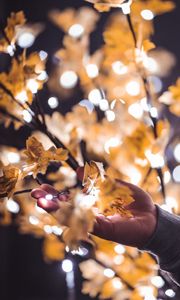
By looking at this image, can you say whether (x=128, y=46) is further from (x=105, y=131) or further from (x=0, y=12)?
(x=0, y=12)

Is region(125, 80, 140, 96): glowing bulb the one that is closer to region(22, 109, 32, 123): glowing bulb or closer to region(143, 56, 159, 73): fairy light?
region(143, 56, 159, 73): fairy light

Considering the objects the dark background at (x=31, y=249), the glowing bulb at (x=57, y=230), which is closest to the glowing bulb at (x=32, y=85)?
the glowing bulb at (x=57, y=230)

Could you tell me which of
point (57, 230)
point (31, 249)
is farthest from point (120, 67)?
point (31, 249)

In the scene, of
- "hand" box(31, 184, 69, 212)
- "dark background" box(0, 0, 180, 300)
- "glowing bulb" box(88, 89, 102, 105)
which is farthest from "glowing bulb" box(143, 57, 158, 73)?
"dark background" box(0, 0, 180, 300)

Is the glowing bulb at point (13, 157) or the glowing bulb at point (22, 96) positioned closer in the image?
the glowing bulb at point (22, 96)

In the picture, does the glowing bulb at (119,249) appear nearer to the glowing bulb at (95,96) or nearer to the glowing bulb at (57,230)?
the glowing bulb at (57,230)

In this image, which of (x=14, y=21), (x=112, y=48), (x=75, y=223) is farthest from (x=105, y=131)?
(x=75, y=223)

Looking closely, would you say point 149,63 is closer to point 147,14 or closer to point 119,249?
point 147,14

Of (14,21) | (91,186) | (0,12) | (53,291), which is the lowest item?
(53,291)
